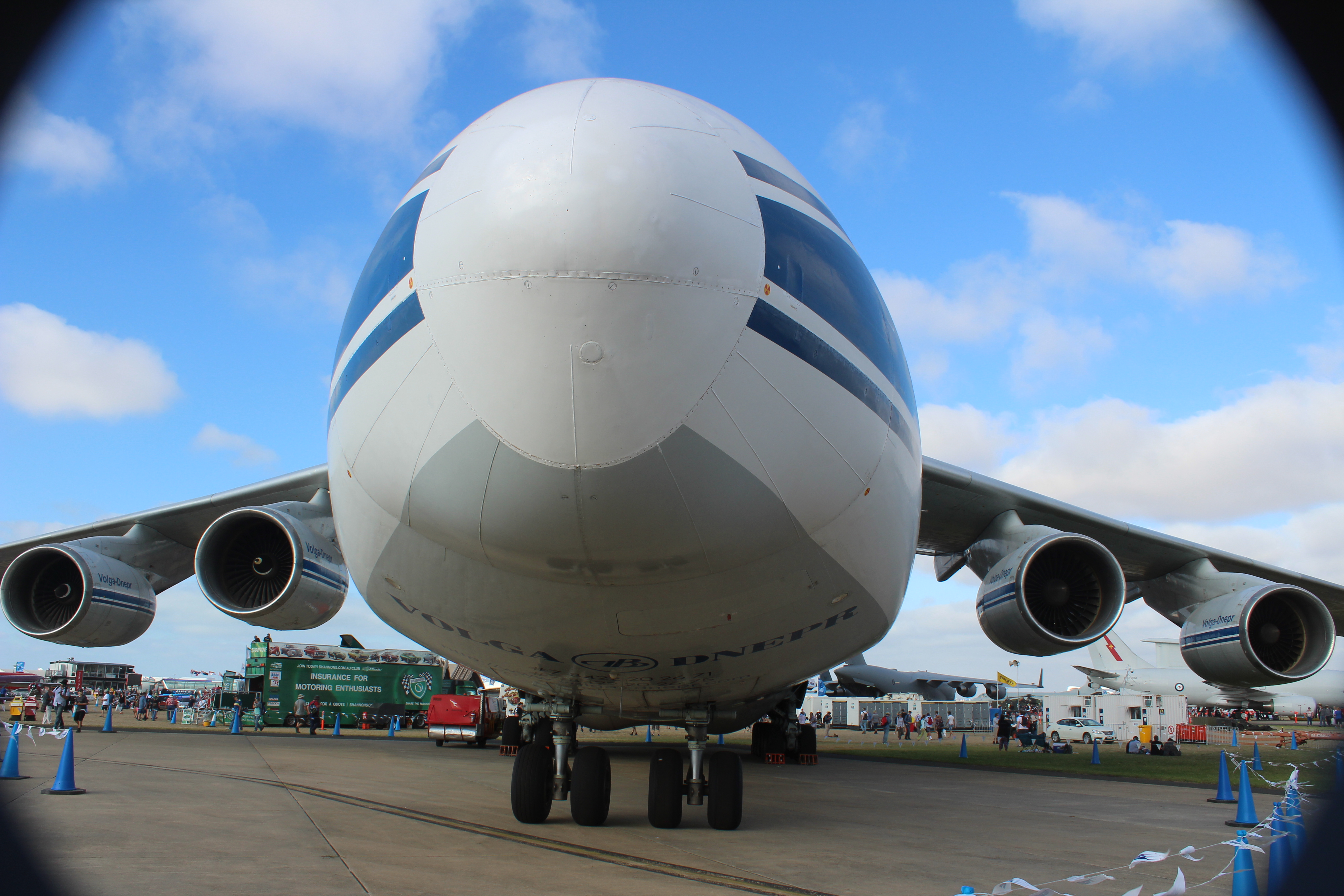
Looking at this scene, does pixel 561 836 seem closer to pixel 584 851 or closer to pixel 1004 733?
pixel 584 851

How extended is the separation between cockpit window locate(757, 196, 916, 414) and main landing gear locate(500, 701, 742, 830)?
3132 mm

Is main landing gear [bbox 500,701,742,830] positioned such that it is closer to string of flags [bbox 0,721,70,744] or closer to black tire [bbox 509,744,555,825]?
black tire [bbox 509,744,555,825]

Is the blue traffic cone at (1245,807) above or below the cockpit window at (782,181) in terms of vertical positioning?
below

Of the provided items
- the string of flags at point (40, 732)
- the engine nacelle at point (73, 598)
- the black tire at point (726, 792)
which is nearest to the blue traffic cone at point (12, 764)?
the engine nacelle at point (73, 598)

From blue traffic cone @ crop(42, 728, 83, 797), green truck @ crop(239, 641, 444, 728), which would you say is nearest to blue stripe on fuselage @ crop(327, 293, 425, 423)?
blue traffic cone @ crop(42, 728, 83, 797)

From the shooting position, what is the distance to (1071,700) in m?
43.6

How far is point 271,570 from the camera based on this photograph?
27.2 feet

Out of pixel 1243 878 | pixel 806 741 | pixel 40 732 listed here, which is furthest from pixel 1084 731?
pixel 1243 878

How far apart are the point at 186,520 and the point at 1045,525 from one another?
10878mm

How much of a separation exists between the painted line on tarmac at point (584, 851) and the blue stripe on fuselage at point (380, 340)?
3.31 m

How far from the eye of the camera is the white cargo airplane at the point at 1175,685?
160ft

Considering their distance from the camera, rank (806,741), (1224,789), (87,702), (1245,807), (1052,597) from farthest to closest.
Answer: (87,702) → (806,741) → (1224,789) → (1245,807) → (1052,597)

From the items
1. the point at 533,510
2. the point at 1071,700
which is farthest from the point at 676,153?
the point at 1071,700

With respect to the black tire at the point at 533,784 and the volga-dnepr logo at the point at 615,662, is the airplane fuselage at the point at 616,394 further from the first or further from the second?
the black tire at the point at 533,784
